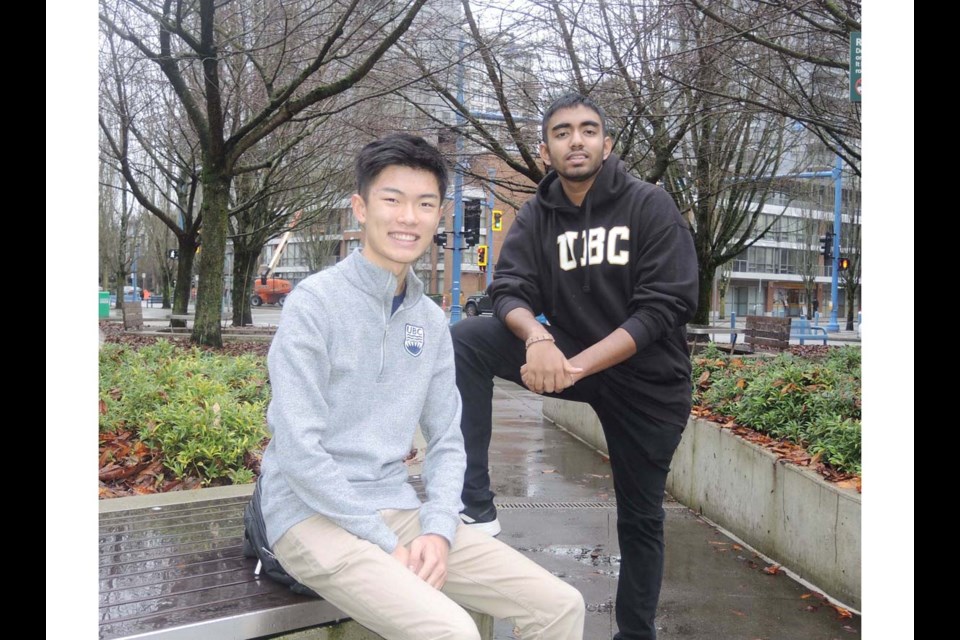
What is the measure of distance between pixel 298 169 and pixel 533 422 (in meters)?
11.9

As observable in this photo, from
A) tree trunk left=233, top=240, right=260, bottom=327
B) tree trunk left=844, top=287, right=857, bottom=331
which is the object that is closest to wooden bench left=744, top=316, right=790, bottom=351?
tree trunk left=233, top=240, right=260, bottom=327

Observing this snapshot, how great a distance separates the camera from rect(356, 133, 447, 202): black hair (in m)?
2.23

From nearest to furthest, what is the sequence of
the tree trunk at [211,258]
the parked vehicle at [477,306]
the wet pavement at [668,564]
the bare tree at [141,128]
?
the wet pavement at [668,564] → the tree trunk at [211,258] → the bare tree at [141,128] → the parked vehicle at [477,306]

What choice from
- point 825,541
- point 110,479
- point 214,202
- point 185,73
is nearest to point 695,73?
point 825,541

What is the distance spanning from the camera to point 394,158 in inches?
87.7

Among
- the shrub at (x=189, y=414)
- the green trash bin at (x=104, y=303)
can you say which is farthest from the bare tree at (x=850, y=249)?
the shrub at (x=189, y=414)

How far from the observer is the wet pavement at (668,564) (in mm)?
3293

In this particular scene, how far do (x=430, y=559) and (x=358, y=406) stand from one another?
47 cm

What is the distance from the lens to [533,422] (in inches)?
335

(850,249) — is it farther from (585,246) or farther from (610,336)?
(610,336)

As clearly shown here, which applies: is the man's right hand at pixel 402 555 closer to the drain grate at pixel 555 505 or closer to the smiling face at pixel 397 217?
the smiling face at pixel 397 217

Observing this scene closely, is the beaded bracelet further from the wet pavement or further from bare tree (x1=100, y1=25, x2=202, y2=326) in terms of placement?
bare tree (x1=100, y1=25, x2=202, y2=326)

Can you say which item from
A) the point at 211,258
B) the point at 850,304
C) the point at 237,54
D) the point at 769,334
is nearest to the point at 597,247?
the point at 237,54

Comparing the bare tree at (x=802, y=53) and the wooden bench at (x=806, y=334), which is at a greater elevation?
the bare tree at (x=802, y=53)
